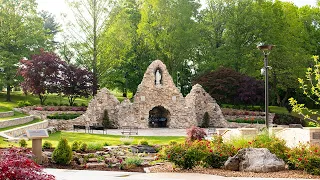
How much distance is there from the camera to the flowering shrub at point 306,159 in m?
11.2

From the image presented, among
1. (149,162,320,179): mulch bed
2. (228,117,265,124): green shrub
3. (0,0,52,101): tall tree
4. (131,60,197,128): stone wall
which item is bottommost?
(149,162,320,179): mulch bed

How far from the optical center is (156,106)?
1358 inches

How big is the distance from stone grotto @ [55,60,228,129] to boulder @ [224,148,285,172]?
21514 millimetres

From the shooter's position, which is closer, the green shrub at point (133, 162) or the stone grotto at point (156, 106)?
the green shrub at point (133, 162)

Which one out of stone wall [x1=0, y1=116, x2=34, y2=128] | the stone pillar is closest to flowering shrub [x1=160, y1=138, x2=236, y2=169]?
the stone pillar

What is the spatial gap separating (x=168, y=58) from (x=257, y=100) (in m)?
11.9

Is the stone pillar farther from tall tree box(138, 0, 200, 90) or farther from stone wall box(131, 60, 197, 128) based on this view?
tall tree box(138, 0, 200, 90)

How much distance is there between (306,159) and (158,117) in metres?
25.5

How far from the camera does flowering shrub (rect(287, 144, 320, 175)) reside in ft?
36.7

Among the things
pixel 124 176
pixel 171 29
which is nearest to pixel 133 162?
pixel 124 176

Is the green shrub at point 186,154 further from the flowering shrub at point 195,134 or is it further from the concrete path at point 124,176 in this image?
the flowering shrub at point 195,134

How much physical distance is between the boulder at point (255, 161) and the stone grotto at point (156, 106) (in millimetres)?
21514

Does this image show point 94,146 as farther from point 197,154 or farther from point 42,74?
point 42,74

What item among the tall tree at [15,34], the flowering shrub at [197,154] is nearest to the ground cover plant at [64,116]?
the tall tree at [15,34]
